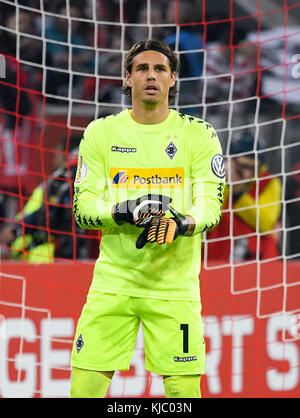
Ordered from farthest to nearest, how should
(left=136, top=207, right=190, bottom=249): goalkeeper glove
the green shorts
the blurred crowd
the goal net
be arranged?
the blurred crowd < the goal net < the green shorts < (left=136, top=207, right=190, bottom=249): goalkeeper glove

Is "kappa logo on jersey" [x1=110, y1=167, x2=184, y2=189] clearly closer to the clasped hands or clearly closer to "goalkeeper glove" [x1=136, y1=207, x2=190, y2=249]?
the clasped hands

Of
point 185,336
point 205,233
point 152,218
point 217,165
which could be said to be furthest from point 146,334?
point 205,233


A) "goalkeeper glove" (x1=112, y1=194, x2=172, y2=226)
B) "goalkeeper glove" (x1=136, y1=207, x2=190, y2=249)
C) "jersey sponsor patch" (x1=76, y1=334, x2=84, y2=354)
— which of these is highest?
"goalkeeper glove" (x1=112, y1=194, x2=172, y2=226)

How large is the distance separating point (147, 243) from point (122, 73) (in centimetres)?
190

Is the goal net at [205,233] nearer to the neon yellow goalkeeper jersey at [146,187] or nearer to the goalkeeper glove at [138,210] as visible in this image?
the neon yellow goalkeeper jersey at [146,187]

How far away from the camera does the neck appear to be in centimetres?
317

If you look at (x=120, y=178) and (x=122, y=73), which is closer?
(x=120, y=178)

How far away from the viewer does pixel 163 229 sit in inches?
112

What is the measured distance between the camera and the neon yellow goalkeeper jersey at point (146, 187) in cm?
310

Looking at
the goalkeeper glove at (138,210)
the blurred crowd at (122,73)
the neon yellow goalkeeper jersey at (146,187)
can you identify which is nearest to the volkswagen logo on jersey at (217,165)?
the neon yellow goalkeeper jersey at (146,187)

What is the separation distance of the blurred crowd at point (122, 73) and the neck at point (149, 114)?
1545 millimetres

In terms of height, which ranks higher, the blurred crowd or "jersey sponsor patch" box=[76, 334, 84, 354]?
the blurred crowd

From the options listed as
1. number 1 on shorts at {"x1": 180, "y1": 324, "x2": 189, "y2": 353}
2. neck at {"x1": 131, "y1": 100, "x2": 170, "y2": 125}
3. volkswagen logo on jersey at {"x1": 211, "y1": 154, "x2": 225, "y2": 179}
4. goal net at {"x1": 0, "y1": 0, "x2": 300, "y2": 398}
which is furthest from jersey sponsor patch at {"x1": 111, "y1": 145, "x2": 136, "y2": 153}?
goal net at {"x1": 0, "y1": 0, "x2": 300, "y2": 398}

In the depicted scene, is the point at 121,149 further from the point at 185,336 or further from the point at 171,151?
the point at 185,336
